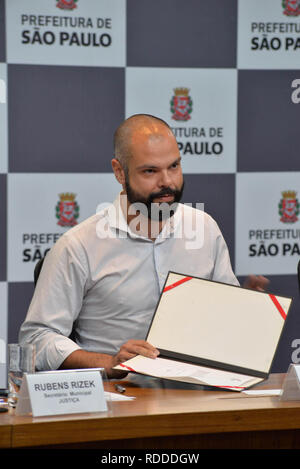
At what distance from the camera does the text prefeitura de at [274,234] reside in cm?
346

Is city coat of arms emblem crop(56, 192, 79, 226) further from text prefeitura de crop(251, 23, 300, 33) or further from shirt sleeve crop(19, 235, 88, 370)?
text prefeitura de crop(251, 23, 300, 33)

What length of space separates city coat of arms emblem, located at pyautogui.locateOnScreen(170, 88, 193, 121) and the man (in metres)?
1.04

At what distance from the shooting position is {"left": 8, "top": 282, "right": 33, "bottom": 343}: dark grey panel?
10.6 ft

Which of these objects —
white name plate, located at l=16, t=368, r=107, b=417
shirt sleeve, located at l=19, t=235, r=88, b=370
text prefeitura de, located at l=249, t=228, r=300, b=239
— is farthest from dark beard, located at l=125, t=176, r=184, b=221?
text prefeitura de, located at l=249, t=228, r=300, b=239

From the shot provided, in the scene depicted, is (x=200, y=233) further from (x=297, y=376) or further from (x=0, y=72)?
(x=0, y=72)

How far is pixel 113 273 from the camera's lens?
7.55ft

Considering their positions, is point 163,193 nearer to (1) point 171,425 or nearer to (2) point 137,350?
(2) point 137,350

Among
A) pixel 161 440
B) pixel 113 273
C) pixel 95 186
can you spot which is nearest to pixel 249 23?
pixel 95 186

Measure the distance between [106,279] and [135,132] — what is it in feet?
1.55

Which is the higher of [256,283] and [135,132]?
[135,132]

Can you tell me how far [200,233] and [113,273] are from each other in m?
0.36

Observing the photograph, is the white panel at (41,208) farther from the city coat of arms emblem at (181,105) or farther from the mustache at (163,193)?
the mustache at (163,193)

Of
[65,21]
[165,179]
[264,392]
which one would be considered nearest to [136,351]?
[264,392]

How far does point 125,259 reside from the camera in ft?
7.66
